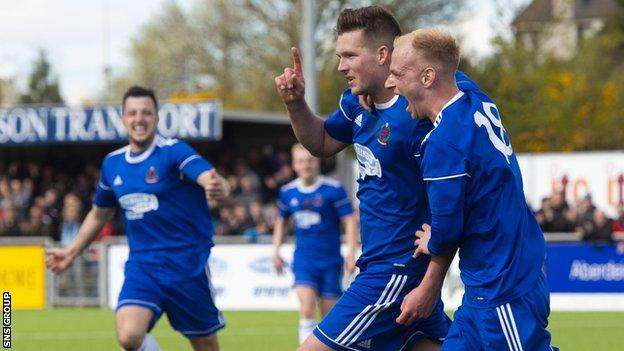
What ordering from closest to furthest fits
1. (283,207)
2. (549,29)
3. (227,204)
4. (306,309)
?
1. (306,309)
2. (283,207)
3. (227,204)
4. (549,29)

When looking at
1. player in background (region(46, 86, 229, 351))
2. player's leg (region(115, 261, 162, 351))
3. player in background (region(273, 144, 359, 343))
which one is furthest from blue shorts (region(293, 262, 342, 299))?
player's leg (region(115, 261, 162, 351))

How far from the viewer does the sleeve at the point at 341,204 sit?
14.1 meters

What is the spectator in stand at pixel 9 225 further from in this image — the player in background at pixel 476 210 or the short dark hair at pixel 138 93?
the player in background at pixel 476 210

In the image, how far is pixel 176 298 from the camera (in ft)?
30.5

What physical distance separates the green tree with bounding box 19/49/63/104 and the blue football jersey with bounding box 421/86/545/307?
186ft

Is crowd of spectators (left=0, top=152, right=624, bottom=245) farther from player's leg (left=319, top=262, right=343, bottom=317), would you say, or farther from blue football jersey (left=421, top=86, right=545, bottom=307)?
blue football jersey (left=421, top=86, right=545, bottom=307)

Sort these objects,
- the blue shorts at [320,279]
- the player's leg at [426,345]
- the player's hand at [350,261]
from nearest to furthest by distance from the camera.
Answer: the player's leg at [426,345] < the blue shorts at [320,279] < the player's hand at [350,261]

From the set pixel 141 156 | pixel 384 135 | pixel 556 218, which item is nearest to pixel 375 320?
pixel 384 135

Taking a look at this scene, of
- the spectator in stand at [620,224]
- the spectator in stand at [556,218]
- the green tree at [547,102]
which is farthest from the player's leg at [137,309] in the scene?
the green tree at [547,102]

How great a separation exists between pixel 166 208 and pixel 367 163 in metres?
2.58

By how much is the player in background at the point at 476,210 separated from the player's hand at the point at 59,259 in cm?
408

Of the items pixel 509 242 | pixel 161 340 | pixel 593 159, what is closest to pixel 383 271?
pixel 509 242

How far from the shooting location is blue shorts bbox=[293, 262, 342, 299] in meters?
13.8

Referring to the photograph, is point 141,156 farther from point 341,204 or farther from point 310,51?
point 310,51
